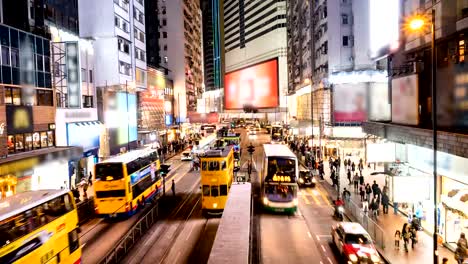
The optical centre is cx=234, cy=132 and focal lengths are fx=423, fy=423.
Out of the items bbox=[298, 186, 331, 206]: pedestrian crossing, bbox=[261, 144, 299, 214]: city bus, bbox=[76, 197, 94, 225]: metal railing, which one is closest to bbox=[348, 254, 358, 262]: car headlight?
bbox=[261, 144, 299, 214]: city bus

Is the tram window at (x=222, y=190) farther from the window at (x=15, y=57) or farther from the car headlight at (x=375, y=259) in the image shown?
the window at (x=15, y=57)

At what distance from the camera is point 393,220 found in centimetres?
2456

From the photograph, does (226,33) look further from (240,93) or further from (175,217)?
(175,217)

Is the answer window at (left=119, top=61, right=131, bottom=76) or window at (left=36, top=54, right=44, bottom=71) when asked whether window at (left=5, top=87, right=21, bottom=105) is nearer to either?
window at (left=36, top=54, right=44, bottom=71)

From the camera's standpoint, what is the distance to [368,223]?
23.1 m

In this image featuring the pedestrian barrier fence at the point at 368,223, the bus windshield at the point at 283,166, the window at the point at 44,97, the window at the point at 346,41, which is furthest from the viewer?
the window at the point at 346,41

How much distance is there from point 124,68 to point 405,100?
118ft

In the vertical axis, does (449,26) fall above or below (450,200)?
above

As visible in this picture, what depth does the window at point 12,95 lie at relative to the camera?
28.2 meters

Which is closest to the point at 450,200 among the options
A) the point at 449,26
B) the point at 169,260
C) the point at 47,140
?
the point at 449,26

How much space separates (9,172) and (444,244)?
24.2 metres

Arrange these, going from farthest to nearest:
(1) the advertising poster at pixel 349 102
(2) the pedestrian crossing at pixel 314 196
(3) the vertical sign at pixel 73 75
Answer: (1) the advertising poster at pixel 349 102 → (3) the vertical sign at pixel 73 75 → (2) the pedestrian crossing at pixel 314 196

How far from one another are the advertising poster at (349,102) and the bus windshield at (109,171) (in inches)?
1293

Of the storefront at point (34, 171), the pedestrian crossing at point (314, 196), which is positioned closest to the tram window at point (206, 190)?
the pedestrian crossing at point (314, 196)
